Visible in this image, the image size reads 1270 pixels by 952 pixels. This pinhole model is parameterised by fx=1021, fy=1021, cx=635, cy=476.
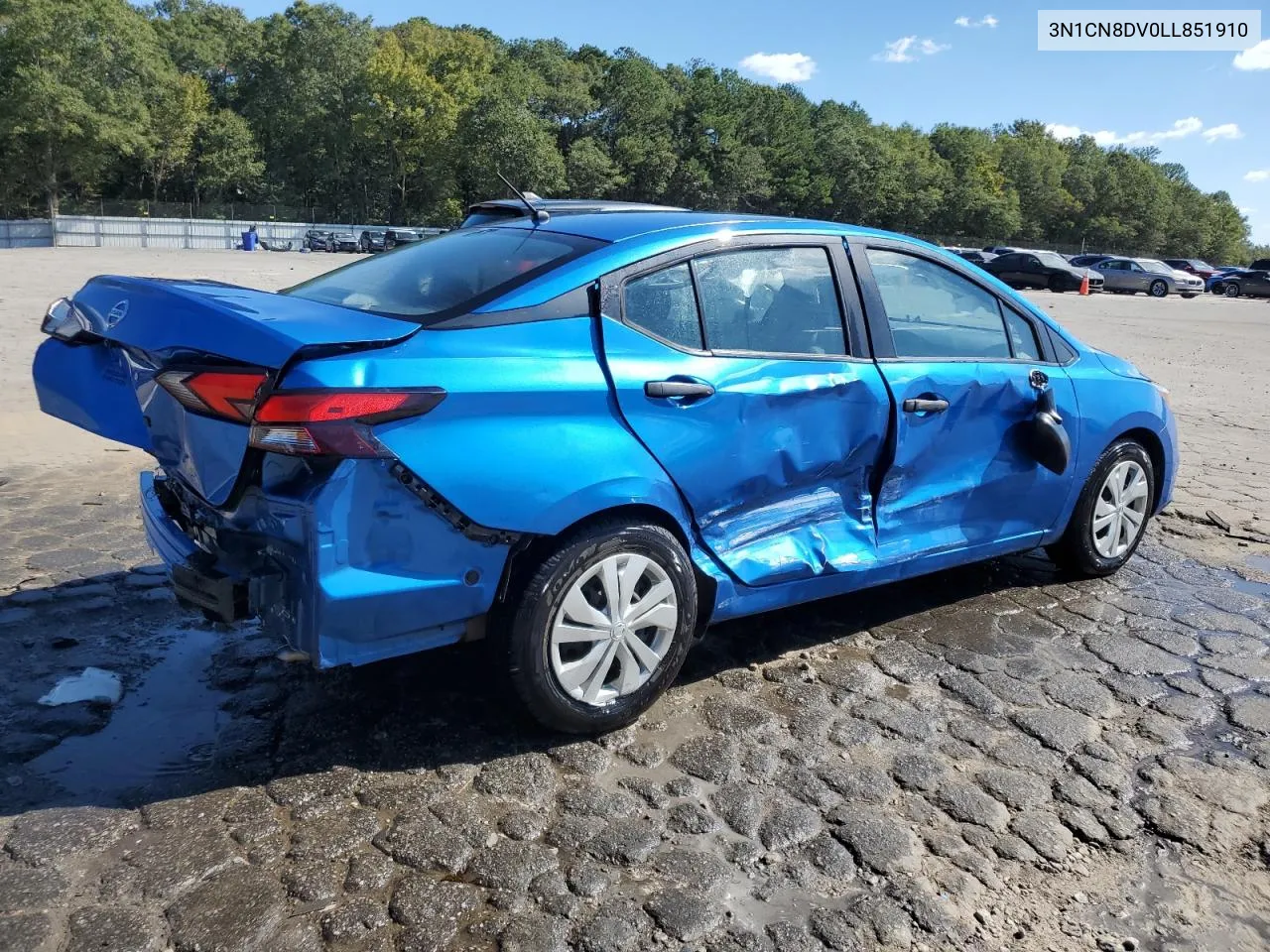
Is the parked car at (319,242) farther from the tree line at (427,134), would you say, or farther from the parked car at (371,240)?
the tree line at (427,134)

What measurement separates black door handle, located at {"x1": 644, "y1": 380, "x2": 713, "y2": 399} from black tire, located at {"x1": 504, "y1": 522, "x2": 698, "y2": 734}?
420 millimetres

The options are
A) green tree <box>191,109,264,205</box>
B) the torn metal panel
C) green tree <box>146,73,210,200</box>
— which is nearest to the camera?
the torn metal panel

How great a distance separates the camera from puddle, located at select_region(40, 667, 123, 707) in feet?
11.3

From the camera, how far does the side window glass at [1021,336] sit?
177 inches

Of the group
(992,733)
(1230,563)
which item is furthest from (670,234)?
(1230,563)

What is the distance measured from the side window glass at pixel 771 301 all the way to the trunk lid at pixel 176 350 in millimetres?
1087

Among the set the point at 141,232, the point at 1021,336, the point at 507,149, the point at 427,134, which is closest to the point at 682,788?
the point at 1021,336

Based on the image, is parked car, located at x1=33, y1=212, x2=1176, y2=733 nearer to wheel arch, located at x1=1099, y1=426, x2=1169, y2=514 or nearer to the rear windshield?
the rear windshield

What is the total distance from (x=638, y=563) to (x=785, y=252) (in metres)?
1.37

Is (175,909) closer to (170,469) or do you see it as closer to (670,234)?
(170,469)

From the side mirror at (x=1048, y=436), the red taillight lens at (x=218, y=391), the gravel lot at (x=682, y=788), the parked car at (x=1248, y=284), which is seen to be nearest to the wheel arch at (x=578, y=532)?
the gravel lot at (x=682, y=788)

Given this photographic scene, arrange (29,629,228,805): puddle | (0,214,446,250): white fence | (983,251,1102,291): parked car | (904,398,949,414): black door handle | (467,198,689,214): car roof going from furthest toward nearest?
(0,214,446,250): white fence < (983,251,1102,291): parked car < (467,198,689,214): car roof < (904,398,949,414): black door handle < (29,629,228,805): puddle

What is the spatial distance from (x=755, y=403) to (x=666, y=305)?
442 mm

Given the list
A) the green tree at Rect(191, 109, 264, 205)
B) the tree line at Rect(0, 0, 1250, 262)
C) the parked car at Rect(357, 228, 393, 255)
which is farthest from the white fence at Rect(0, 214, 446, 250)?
the green tree at Rect(191, 109, 264, 205)
